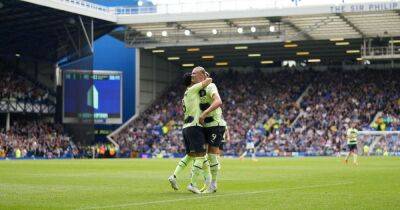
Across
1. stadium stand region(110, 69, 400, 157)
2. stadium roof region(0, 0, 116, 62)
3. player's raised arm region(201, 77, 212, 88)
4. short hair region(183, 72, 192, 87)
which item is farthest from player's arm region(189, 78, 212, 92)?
stadium stand region(110, 69, 400, 157)

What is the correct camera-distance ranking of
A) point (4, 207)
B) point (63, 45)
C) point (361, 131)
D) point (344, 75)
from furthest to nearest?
point (344, 75) < point (63, 45) < point (361, 131) < point (4, 207)

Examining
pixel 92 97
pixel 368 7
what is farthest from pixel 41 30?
pixel 368 7

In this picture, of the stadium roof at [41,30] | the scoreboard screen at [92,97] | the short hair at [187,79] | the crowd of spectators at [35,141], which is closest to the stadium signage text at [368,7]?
the stadium roof at [41,30]

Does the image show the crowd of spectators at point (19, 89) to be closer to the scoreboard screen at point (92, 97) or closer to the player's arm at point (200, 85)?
the scoreboard screen at point (92, 97)

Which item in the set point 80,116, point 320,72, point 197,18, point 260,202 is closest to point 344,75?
point 320,72

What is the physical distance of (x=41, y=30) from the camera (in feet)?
200

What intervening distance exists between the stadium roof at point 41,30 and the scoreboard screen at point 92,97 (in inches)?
108

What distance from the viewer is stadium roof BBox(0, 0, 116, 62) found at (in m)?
54.6

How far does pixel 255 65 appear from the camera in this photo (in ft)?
250

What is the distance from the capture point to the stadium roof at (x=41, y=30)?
54.6m

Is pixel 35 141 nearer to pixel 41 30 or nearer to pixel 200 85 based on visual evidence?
pixel 41 30

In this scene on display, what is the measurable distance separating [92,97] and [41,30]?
285 inches

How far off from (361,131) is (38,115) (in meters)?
27.2

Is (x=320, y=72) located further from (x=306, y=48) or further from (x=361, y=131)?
(x=361, y=131)
